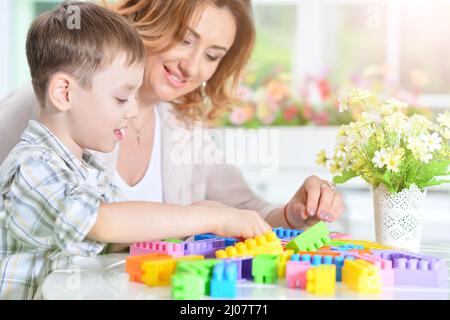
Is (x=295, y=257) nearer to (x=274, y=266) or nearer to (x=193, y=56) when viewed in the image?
(x=274, y=266)

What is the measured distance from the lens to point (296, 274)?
1.01 meters

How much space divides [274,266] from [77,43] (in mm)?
571

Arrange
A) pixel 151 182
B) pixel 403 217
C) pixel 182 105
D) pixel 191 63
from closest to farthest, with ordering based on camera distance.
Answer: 1. pixel 403 217
2. pixel 191 63
3. pixel 151 182
4. pixel 182 105

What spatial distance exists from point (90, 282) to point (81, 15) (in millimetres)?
553

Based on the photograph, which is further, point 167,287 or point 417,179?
point 417,179

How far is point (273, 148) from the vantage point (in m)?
3.61

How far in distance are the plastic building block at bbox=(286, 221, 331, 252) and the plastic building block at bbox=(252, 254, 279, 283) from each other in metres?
0.13

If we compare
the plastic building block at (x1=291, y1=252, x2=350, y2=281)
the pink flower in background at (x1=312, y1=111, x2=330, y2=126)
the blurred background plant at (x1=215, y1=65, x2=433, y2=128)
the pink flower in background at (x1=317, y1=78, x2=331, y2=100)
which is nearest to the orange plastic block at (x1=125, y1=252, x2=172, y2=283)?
the plastic building block at (x1=291, y1=252, x2=350, y2=281)

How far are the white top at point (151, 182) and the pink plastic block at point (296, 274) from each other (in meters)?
0.94

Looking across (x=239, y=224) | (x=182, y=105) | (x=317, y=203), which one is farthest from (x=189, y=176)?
(x=239, y=224)
